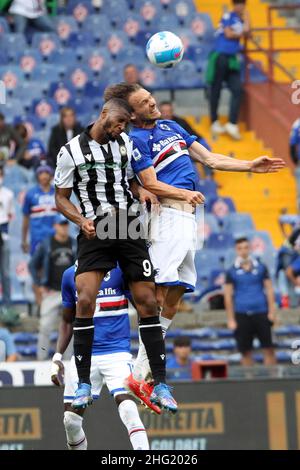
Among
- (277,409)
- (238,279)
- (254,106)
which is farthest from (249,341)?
(254,106)

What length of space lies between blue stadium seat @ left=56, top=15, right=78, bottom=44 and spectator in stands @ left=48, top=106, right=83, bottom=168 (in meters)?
2.82

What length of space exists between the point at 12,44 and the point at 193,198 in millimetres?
10166

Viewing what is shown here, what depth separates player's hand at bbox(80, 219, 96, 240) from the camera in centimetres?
1073

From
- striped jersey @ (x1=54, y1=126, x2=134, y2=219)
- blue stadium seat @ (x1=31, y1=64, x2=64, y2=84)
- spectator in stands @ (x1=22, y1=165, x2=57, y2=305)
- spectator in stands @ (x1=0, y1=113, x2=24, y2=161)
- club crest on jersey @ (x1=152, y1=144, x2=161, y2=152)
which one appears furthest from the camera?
blue stadium seat @ (x1=31, y1=64, x2=64, y2=84)

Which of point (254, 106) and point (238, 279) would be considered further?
point (254, 106)

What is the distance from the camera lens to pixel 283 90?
20.6 m

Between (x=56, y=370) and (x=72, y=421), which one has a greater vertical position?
(x=56, y=370)

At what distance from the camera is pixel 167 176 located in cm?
1126

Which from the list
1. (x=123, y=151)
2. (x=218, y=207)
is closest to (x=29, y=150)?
(x=218, y=207)

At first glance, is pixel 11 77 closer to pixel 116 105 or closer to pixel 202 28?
pixel 202 28

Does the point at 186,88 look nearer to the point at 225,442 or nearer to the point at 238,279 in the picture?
the point at 238,279

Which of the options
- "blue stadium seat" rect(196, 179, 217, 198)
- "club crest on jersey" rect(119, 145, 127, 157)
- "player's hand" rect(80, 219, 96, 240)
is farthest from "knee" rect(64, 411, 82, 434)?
"blue stadium seat" rect(196, 179, 217, 198)

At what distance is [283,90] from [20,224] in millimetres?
4629

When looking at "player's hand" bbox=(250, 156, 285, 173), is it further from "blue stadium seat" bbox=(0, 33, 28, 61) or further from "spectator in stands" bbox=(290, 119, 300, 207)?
"blue stadium seat" bbox=(0, 33, 28, 61)
